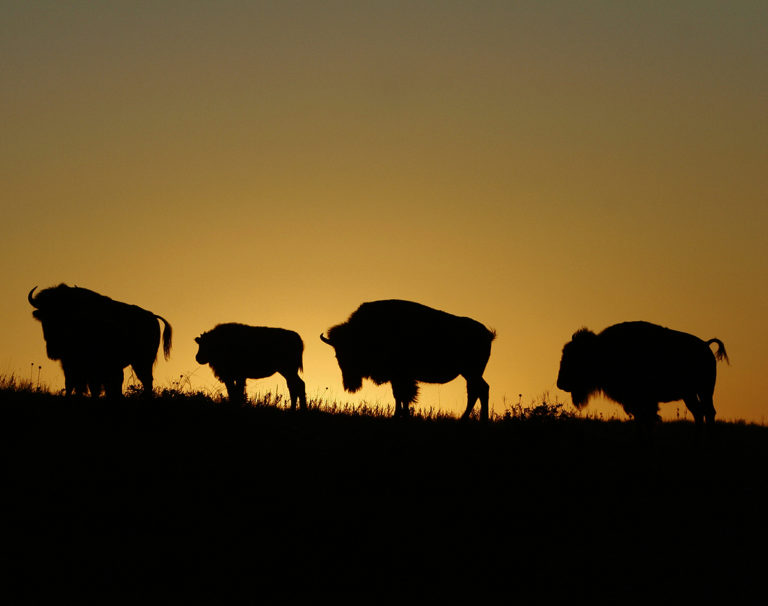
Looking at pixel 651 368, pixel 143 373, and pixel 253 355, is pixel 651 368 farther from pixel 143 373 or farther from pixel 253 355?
pixel 143 373

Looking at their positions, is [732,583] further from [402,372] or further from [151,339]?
[151,339]

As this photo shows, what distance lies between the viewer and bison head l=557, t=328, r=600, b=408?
43.3 ft

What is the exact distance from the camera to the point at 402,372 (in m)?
13.9

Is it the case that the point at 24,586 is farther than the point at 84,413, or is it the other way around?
the point at 84,413

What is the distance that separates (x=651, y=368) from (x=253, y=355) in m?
6.92

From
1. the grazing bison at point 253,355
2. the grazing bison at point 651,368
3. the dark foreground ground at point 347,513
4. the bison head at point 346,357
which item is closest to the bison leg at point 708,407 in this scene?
the grazing bison at point 651,368

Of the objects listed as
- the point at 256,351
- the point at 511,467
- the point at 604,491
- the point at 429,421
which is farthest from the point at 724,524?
the point at 256,351

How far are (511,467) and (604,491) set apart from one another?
889 mm

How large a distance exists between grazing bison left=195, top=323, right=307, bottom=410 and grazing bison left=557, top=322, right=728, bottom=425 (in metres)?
5.29

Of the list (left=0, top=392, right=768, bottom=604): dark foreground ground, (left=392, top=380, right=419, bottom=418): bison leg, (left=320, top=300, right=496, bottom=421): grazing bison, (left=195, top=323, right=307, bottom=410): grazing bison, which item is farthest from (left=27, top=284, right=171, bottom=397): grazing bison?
(left=392, top=380, right=419, bottom=418): bison leg

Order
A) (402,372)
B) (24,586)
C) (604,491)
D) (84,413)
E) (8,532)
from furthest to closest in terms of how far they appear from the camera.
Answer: (402,372) < (84,413) < (604,491) < (8,532) < (24,586)

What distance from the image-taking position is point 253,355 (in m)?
15.8

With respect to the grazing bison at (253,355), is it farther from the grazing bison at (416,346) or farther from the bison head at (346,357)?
the grazing bison at (416,346)

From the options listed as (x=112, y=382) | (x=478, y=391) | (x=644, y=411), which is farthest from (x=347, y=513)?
(x=478, y=391)
